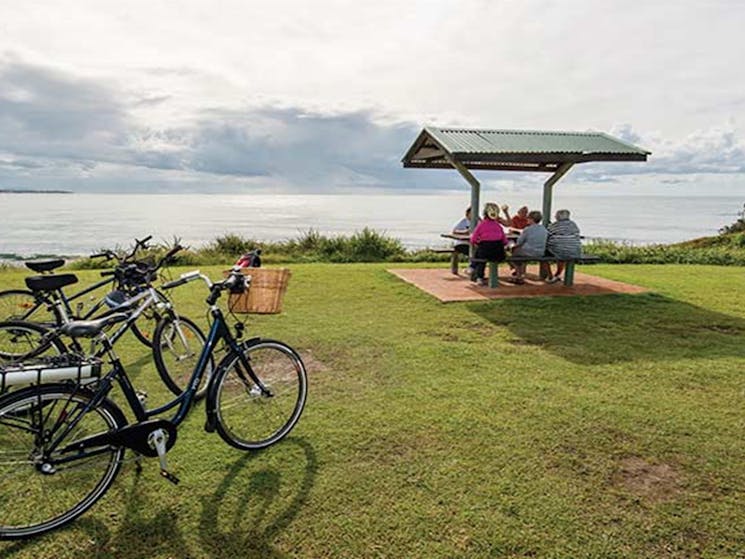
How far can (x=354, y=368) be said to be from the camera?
14.9 ft

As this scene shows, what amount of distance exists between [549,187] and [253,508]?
27.2 ft

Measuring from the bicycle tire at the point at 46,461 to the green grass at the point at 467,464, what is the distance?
108 millimetres

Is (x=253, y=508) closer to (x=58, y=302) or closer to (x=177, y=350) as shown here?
(x=177, y=350)

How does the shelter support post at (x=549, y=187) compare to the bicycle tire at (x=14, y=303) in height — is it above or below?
above

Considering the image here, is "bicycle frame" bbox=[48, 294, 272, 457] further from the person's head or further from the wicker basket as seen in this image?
the person's head

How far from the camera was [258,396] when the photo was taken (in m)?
3.21

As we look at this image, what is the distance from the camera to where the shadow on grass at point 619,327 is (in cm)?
509

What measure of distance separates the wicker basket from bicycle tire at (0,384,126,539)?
116 cm

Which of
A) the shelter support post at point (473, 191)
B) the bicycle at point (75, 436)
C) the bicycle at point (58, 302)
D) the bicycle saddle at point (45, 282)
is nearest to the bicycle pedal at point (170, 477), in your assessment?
the bicycle at point (75, 436)

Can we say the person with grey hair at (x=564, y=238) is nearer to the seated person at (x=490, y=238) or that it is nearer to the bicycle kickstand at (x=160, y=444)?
the seated person at (x=490, y=238)

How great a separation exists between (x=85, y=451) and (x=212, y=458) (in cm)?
75

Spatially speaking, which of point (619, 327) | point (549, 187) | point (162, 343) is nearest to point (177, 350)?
point (162, 343)

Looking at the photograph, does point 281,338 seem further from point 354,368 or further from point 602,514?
point 602,514

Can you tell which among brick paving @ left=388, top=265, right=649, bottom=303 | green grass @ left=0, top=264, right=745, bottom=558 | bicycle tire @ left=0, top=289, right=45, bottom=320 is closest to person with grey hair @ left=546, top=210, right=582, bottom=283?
brick paving @ left=388, top=265, right=649, bottom=303
